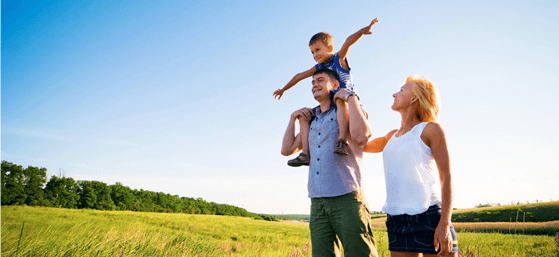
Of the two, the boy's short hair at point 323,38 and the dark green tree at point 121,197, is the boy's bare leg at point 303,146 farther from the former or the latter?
the dark green tree at point 121,197

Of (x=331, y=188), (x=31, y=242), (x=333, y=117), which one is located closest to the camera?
(x=331, y=188)

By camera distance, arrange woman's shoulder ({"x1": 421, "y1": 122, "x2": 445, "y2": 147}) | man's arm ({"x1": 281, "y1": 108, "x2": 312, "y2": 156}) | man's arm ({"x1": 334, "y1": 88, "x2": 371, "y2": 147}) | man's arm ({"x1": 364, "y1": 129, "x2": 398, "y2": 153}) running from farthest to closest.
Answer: man's arm ({"x1": 281, "y1": 108, "x2": 312, "y2": 156}), man's arm ({"x1": 364, "y1": 129, "x2": 398, "y2": 153}), man's arm ({"x1": 334, "y1": 88, "x2": 371, "y2": 147}), woman's shoulder ({"x1": 421, "y1": 122, "x2": 445, "y2": 147})

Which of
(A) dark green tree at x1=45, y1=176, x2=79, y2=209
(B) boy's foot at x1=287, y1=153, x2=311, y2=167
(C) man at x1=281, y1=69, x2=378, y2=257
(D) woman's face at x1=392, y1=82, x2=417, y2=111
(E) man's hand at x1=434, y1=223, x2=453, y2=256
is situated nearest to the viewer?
A: (E) man's hand at x1=434, y1=223, x2=453, y2=256

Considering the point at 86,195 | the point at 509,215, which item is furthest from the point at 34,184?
the point at 509,215

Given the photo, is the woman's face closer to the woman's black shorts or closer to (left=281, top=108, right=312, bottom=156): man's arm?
the woman's black shorts

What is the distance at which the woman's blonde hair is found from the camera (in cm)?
238

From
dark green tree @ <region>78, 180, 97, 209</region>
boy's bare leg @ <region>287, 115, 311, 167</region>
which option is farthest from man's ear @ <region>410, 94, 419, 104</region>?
Result: dark green tree @ <region>78, 180, 97, 209</region>

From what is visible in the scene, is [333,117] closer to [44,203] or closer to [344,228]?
[344,228]

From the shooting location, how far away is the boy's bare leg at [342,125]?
8.54ft

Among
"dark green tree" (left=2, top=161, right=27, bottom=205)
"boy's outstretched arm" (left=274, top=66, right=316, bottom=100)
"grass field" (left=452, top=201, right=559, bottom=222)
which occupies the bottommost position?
"grass field" (left=452, top=201, right=559, bottom=222)

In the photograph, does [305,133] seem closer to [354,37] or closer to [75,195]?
[354,37]

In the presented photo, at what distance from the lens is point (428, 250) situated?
79.2 inches

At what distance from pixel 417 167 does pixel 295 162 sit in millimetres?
1356

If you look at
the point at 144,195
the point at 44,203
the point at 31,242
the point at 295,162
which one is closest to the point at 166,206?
the point at 144,195
